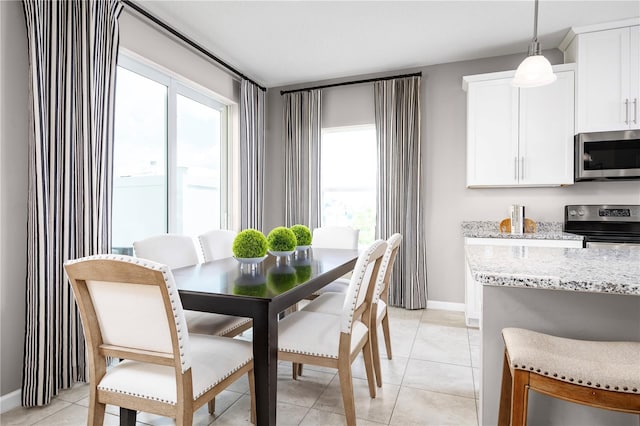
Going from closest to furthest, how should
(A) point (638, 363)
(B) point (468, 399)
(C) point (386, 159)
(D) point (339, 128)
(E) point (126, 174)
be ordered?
(A) point (638, 363) < (B) point (468, 399) < (E) point (126, 174) < (C) point (386, 159) < (D) point (339, 128)

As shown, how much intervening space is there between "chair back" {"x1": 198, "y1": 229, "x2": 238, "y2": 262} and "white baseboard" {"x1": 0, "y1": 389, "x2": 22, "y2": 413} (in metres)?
1.26

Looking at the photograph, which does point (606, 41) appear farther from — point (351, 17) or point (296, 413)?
point (296, 413)

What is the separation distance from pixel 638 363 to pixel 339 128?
381cm

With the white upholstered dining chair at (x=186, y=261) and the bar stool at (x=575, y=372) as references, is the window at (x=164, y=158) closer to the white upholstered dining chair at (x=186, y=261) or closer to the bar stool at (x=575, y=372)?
the white upholstered dining chair at (x=186, y=261)

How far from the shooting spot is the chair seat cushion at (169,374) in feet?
4.21

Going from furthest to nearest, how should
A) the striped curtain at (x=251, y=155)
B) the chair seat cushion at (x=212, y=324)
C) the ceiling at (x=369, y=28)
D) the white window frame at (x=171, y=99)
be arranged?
the striped curtain at (x=251, y=155), the white window frame at (x=171, y=99), the ceiling at (x=369, y=28), the chair seat cushion at (x=212, y=324)

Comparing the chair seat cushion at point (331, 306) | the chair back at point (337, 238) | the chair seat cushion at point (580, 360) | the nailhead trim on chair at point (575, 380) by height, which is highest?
the chair back at point (337, 238)

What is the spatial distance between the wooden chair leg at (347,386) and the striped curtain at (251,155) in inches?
108

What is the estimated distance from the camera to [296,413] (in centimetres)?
194

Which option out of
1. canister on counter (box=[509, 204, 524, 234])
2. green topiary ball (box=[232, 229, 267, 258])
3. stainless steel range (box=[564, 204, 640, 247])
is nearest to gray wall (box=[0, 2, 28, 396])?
green topiary ball (box=[232, 229, 267, 258])

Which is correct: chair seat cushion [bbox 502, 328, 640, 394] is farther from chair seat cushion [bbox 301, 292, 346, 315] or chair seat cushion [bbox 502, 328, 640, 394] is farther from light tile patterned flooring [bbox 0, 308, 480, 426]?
chair seat cushion [bbox 301, 292, 346, 315]

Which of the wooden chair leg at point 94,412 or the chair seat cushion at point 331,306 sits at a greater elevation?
the chair seat cushion at point 331,306

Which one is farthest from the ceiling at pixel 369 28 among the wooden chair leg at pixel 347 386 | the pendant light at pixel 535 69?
the wooden chair leg at pixel 347 386

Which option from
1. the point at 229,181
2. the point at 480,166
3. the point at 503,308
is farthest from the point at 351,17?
the point at 503,308
